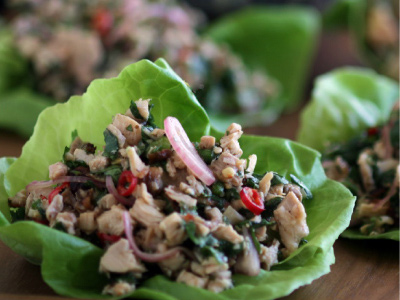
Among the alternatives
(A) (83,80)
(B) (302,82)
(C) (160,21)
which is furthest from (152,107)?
(B) (302,82)

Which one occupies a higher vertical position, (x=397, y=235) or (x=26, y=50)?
(x=26, y=50)

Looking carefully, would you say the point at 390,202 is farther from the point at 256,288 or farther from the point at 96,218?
the point at 96,218

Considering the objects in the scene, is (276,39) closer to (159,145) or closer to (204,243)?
(159,145)

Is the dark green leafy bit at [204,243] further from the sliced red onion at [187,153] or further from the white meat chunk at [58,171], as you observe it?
the white meat chunk at [58,171]

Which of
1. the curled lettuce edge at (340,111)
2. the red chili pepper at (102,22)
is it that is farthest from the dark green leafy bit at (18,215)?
the red chili pepper at (102,22)

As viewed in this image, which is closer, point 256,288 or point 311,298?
point 256,288

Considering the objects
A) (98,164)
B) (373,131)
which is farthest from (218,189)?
(373,131)
